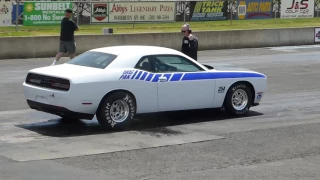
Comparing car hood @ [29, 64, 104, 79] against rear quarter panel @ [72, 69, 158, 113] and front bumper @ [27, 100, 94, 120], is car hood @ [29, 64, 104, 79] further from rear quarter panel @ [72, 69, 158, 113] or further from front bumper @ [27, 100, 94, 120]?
front bumper @ [27, 100, 94, 120]

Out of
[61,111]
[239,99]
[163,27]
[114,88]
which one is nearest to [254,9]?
[163,27]

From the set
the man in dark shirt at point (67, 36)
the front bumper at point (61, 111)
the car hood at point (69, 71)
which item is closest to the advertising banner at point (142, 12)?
the man in dark shirt at point (67, 36)

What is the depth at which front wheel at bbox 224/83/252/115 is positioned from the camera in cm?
1259

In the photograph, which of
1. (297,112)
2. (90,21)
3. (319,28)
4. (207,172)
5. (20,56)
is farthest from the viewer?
(319,28)

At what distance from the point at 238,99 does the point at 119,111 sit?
8.58 ft

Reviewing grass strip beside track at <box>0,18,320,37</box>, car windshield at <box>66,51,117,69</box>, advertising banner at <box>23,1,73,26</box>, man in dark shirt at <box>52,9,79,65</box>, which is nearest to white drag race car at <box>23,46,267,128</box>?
car windshield at <box>66,51,117,69</box>

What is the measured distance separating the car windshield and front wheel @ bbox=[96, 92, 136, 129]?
61cm

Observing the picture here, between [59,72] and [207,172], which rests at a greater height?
[59,72]

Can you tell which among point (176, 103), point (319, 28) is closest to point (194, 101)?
point (176, 103)

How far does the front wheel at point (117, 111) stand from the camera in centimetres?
1100

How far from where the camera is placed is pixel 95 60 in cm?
1166

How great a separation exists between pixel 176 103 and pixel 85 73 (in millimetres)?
1793

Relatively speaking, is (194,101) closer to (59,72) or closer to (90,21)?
(59,72)

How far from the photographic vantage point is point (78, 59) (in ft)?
39.1
